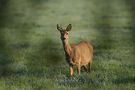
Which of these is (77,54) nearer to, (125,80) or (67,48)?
(67,48)

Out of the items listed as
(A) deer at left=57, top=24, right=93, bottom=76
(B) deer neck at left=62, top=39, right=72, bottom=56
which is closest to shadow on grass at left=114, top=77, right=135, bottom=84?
(A) deer at left=57, top=24, right=93, bottom=76

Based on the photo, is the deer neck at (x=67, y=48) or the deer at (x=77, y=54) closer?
the deer at (x=77, y=54)

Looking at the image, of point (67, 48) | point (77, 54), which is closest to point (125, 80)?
point (67, 48)

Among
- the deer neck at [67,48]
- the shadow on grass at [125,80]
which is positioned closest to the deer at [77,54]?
the deer neck at [67,48]

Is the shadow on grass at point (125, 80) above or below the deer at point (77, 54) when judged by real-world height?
below

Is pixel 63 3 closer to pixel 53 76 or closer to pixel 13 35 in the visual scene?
pixel 13 35

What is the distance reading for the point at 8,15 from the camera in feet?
4.38

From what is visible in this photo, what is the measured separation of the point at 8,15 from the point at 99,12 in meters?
0.27

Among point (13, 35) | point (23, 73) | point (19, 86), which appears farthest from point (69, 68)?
point (13, 35)

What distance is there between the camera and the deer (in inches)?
393

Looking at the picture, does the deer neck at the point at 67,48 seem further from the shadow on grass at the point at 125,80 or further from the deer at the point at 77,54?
the shadow on grass at the point at 125,80

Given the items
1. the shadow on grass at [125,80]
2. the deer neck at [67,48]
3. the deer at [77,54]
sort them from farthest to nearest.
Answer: the deer neck at [67,48] → the deer at [77,54] → the shadow on grass at [125,80]

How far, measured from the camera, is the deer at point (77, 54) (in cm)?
998

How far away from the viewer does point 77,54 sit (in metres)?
10.7
